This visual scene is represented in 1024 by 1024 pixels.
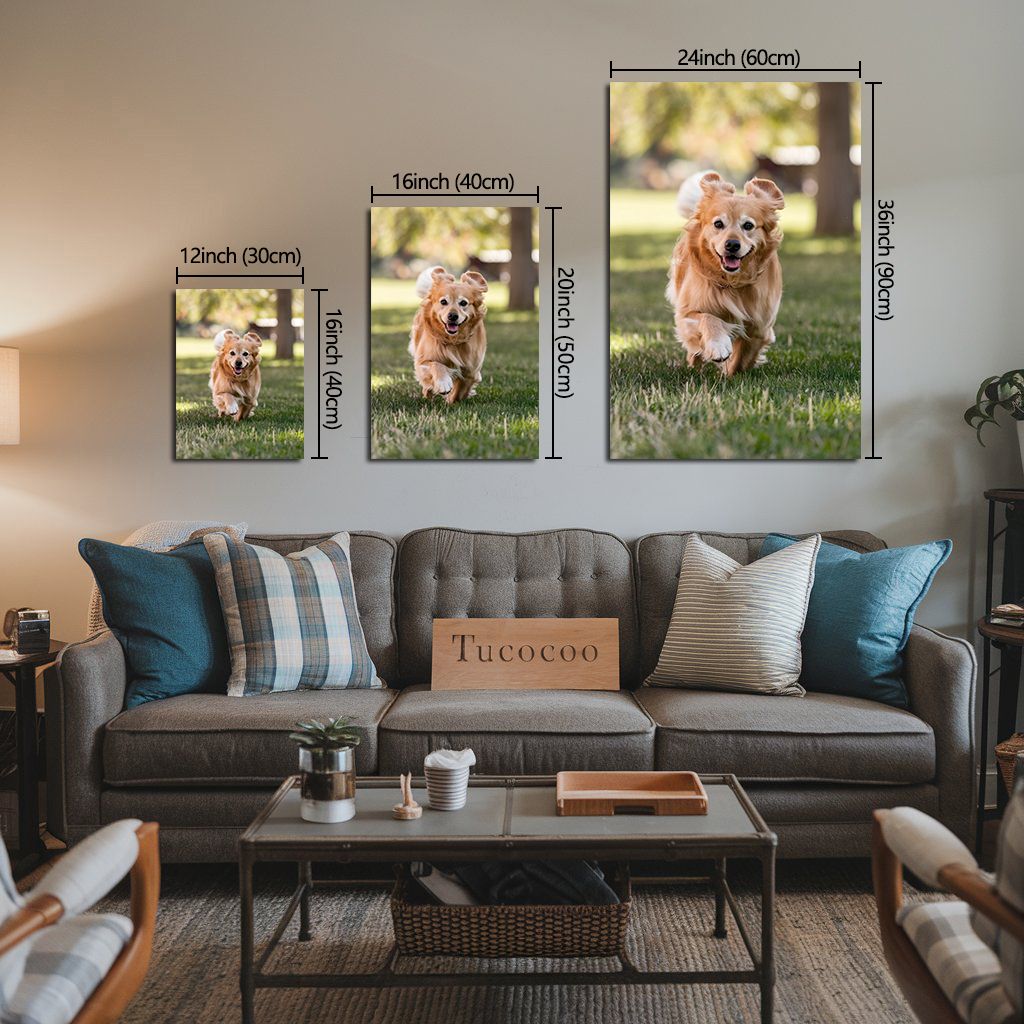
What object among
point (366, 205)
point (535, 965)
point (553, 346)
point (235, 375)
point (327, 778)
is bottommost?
point (535, 965)

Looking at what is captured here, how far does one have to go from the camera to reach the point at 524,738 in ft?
8.95

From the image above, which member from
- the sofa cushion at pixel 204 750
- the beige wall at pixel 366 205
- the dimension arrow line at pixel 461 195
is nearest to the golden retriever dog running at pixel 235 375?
the beige wall at pixel 366 205

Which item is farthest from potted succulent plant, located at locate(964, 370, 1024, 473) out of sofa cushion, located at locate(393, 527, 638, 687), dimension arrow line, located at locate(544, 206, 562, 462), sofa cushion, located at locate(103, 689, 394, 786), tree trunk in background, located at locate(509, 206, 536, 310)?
sofa cushion, located at locate(103, 689, 394, 786)

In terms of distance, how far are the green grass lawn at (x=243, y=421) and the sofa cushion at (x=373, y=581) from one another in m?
0.34

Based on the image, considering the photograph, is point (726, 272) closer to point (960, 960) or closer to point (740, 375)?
point (740, 375)

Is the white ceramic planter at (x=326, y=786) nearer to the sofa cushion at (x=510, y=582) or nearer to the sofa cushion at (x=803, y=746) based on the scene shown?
the sofa cushion at (x=803, y=746)

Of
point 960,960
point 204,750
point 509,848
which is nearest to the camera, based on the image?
point 960,960

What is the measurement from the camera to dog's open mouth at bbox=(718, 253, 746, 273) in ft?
11.7

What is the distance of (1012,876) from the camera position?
1.37 meters

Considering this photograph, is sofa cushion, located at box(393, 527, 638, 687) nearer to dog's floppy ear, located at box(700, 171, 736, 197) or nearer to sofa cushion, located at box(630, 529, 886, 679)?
sofa cushion, located at box(630, 529, 886, 679)

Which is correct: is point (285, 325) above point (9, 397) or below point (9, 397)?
above

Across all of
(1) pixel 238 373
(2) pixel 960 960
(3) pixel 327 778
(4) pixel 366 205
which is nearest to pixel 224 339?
(1) pixel 238 373

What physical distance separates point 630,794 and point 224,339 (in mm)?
2233

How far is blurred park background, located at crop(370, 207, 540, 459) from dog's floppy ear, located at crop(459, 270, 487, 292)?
2cm
